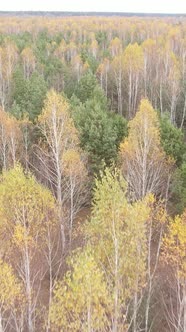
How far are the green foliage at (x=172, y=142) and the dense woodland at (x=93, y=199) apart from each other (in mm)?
89

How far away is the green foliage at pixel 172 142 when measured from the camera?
30750 mm

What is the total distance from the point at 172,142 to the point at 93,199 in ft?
45.7

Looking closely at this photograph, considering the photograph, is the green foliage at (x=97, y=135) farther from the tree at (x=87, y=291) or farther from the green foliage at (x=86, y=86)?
the tree at (x=87, y=291)

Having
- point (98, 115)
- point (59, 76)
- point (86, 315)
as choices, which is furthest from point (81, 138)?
point (59, 76)

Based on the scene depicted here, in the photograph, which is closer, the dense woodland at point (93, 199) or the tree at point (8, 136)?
the dense woodland at point (93, 199)

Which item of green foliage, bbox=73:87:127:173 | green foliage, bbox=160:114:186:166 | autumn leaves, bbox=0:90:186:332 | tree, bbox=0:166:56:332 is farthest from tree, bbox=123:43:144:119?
tree, bbox=0:166:56:332

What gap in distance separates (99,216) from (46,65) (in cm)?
4871

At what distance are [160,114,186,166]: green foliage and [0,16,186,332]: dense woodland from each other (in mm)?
89

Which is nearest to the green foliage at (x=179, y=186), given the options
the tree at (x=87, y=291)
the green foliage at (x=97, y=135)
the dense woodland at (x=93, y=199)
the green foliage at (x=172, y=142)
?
the dense woodland at (x=93, y=199)

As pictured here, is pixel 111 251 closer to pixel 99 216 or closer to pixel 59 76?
pixel 99 216

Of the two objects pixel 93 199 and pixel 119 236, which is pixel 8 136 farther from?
pixel 119 236

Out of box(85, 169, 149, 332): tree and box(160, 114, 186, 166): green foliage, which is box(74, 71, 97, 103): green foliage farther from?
box(85, 169, 149, 332): tree

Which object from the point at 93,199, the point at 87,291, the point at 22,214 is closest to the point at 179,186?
the point at 93,199

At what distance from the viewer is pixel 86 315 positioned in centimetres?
1450
